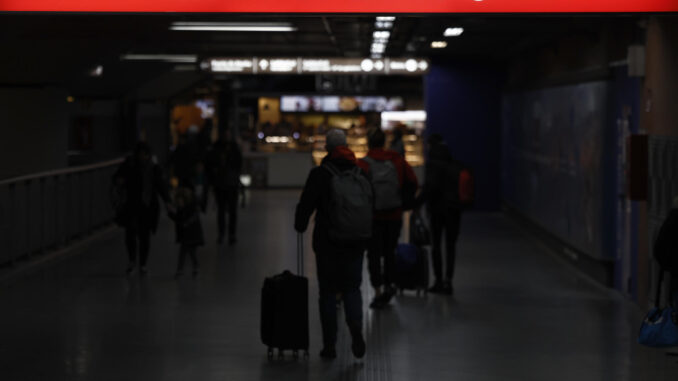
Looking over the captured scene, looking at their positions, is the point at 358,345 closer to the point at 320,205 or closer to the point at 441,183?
the point at 320,205

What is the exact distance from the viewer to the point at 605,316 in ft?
38.8

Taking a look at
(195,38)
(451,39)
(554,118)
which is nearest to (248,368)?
(554,118)

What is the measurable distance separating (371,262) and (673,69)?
3.27m

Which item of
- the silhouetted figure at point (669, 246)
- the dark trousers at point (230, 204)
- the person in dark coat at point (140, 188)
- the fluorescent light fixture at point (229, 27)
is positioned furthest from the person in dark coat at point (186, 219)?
the silhouetted figure at point (669, 246)

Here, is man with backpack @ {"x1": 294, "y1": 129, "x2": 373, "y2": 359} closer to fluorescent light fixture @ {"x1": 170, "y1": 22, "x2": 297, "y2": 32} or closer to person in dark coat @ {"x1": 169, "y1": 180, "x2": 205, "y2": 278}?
person in dark coat @ {"x1": 169, "y1": 180, "x2": 205, "y2": 278}

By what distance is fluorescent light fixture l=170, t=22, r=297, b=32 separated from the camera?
1806cm

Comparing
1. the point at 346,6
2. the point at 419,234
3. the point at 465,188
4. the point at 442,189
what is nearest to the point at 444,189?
the point at 442,189

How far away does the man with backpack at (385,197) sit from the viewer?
11.5m

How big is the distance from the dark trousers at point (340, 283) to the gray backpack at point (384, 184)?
89.2 inches

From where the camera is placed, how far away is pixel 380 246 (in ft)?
38.7

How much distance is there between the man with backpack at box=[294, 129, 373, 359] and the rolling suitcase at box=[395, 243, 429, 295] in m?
3.69

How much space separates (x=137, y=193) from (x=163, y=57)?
13.9m

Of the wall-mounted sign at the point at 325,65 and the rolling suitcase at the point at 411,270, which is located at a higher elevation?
the wall-mounted sign at the point at 325,65

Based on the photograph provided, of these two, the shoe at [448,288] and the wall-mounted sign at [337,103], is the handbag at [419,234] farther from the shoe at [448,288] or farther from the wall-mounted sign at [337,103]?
the wall-mounted sign at [337,103]
